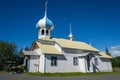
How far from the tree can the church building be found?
11.1 metres

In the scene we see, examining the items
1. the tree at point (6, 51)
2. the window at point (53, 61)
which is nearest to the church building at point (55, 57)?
the window at point (53, 61)

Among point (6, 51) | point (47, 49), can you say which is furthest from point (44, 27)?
point (6, 51)

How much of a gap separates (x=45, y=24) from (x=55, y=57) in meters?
8.17

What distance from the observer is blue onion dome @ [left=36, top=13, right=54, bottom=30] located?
96.7 ft

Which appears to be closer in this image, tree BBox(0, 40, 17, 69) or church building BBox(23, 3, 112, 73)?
church building BBox(23, 3, 112, 73)

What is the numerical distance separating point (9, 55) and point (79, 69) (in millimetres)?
19510

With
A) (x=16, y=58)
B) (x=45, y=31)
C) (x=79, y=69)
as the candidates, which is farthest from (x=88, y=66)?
(x=16, y=58)

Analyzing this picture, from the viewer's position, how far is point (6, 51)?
36.4 meters

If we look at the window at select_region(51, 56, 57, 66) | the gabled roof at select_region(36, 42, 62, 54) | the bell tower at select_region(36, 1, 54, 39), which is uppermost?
the bell tower at select_region(36, 1, 54, 39)

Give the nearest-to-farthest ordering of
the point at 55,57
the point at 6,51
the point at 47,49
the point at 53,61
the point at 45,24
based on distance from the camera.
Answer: the point at 53,61 < the point at 55,57 < the point at 47,49 < the point at 45,24 < the point at 6,51

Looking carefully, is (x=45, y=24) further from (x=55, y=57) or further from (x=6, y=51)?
(x=6, y=51)

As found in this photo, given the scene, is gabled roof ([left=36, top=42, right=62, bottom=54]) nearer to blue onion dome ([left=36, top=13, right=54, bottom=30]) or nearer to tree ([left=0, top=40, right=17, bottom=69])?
blue onion dome ([left=36, top=13, right=54, bottom=30])

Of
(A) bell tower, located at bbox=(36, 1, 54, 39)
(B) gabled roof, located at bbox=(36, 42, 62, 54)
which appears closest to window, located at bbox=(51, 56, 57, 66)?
(B) gabled roof, located at bbox=(36, 42, 62, 54)

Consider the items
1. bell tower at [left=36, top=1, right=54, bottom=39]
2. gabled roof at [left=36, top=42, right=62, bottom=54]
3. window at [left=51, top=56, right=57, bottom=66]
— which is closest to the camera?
gabled roof at [left=36, top=42, right=62, bottom=54]
